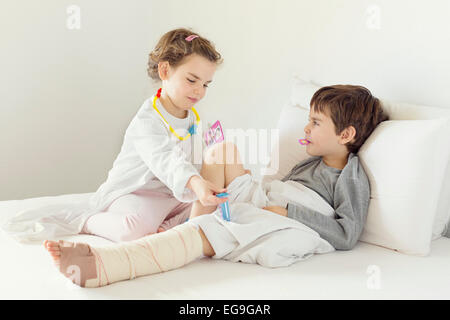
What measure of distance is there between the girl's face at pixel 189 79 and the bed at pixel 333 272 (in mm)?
498

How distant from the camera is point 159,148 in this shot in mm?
1492

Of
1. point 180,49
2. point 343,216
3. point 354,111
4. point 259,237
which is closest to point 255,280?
point 259,237

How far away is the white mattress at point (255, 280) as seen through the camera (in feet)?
3.51

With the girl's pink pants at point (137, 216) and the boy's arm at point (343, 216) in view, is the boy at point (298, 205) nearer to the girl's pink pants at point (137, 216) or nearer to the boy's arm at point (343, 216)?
the boy's arm at point (343, 216)

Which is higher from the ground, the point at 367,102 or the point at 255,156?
the point at 367,102

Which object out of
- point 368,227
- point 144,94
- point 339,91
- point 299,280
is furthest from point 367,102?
point 144,94

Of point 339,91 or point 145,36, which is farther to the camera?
point 145,36

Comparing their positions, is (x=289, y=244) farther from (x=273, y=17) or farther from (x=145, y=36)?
(x=145, y=36)

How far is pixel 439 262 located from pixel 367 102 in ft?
1.68

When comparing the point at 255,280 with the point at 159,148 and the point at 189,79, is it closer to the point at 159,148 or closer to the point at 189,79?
the point at 159,148

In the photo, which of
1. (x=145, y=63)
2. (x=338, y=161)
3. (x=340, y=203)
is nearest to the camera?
(x=340, y=203)

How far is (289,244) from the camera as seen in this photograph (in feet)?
4.21

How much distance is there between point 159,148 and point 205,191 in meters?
0.29

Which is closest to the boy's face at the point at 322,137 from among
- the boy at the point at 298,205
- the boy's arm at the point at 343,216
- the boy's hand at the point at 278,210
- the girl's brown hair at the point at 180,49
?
the boy at the point at 298,205
